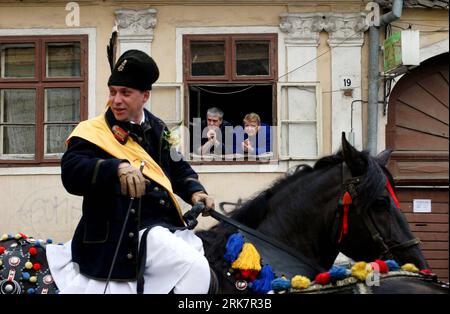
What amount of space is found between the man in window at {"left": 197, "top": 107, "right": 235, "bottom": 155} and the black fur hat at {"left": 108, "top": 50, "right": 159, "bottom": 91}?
263 inches

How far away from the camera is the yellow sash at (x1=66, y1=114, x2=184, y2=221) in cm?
458

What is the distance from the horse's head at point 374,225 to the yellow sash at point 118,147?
1.13 meters

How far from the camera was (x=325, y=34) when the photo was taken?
11836mm

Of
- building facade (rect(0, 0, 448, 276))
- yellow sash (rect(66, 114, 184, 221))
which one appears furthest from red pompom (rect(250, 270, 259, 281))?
building facade (rect(0, 0, 448, 276))

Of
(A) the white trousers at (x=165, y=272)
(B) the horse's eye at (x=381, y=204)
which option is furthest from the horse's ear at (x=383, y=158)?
(A) the white trousers at (x=165, y=272)

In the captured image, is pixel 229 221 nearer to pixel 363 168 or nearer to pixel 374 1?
pixel 363 168

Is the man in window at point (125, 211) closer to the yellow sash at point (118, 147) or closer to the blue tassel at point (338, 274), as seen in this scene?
the yellow sash at point (118, 147)

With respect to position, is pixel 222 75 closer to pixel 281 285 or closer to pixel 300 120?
pixel 300 120

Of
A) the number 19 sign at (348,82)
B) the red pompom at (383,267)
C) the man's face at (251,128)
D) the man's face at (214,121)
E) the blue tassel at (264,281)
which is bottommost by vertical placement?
the blue tassel at (264,281)

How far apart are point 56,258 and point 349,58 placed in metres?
7.79

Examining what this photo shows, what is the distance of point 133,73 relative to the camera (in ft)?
15.5

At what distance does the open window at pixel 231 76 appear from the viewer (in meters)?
11.8

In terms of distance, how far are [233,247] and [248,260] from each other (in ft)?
0.44
